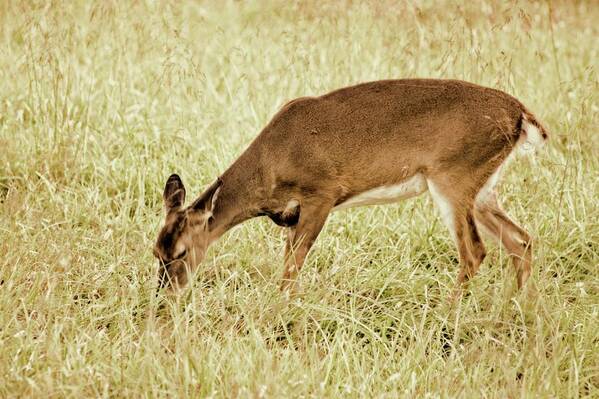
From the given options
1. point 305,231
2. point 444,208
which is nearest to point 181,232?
point 305,231

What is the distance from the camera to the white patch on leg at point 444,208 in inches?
220

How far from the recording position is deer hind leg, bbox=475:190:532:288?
5789 millimetres

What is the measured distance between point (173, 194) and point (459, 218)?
1.62 metres

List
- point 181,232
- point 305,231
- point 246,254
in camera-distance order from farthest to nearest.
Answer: point 246,254 → point 305,231 → point 181,232

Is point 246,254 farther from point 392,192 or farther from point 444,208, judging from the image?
point 444,208

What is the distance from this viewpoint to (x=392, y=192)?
5723 millimetres

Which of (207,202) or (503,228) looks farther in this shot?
(503,228)

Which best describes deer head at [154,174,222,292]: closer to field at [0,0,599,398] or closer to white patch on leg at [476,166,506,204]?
field at [0,0,599,398]

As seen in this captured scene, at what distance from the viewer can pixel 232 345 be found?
4551 millimetres

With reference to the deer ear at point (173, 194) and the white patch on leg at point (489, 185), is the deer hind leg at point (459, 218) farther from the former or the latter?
the deer ear at point (173, 194)

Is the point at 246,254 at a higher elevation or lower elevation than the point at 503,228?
higher

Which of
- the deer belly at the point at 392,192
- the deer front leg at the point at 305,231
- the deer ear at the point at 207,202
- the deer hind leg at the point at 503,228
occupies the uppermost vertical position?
the deer ear at the point at 207,202

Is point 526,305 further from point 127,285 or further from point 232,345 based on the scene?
point 127,285

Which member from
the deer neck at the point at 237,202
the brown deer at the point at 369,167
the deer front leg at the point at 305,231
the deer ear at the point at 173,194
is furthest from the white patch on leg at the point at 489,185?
the deer ear at the point at 173,194
